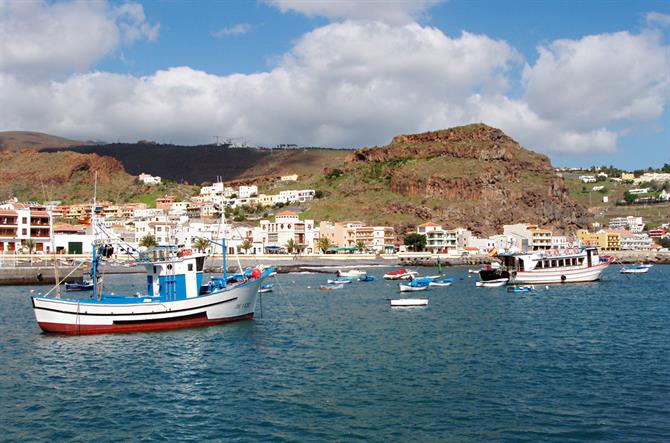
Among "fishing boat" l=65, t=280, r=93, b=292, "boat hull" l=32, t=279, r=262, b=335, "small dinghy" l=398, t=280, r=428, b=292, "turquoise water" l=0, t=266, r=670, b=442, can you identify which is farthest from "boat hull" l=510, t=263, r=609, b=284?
"fishing boat" l=65, t=280, r=93, b=292

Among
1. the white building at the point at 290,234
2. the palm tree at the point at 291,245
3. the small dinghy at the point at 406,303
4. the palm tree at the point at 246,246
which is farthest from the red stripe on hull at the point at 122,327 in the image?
the white building at the point at 290,234

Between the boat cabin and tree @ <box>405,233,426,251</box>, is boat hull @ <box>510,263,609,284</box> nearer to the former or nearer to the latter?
the boat cabin

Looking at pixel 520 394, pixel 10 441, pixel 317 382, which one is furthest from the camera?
pixel 317 382

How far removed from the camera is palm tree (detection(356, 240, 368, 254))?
162125 mm

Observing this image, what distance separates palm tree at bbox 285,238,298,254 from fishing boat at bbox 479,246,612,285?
79.1m

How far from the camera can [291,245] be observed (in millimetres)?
156375

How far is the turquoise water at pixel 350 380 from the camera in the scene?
21906mm

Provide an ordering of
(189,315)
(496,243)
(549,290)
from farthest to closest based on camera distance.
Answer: (496,243), (549,290), (189,315)

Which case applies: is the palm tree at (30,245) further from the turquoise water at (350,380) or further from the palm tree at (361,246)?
the palm tree at (361,246)

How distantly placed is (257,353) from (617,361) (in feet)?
59.8

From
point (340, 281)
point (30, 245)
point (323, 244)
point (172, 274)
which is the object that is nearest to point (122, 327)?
point (172, 274)

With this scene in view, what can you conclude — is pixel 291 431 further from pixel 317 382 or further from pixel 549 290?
pixel 549 290

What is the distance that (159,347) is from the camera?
36500 mm

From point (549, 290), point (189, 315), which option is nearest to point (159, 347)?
point (189, 315)
